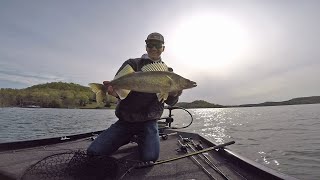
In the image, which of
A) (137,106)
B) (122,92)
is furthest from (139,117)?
(122,92)

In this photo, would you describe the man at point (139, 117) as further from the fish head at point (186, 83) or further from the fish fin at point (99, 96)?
the fish fin at point (99, 96)

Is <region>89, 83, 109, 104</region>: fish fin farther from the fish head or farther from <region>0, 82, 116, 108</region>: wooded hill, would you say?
<region>0, 82, 116, 108</region>: wooded hill

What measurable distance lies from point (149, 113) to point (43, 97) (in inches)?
5954

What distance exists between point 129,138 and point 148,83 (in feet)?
6.43

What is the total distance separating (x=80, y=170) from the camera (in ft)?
15.8

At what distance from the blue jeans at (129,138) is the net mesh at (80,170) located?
2.52 ft

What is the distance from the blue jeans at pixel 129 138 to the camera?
581 cm

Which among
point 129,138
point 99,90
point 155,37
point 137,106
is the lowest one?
point 129,138

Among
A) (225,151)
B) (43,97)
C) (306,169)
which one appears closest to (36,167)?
(225,151)

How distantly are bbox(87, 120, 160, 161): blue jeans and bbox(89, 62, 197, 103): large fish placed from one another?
1205 millimetres

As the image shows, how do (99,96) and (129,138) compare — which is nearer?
(99,96)

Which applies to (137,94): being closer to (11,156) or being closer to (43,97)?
(11,156)

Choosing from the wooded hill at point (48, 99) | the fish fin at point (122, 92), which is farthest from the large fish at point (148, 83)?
the wooded hill at point (48, 99)

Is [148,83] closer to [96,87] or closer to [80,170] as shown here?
[96,87]
